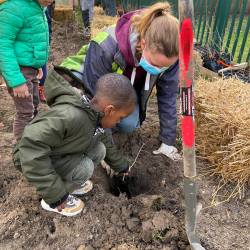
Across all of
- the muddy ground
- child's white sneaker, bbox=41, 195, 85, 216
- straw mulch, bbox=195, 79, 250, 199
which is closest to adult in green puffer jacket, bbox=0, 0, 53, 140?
the muddy ground

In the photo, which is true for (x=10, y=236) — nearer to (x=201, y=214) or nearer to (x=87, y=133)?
(x=87, y=133)

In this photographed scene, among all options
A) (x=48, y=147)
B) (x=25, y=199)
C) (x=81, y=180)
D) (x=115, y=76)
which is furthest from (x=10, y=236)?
(x=115, y=76)

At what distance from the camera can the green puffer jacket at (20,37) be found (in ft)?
8.07

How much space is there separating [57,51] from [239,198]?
4131 millimetres

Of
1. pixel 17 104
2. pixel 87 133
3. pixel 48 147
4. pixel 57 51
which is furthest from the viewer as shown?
pixel 57 51

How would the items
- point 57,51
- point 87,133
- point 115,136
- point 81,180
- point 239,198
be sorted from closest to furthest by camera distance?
point 87,133 → point 81,180 → point 239,198 → point 115,136 → point 57,51

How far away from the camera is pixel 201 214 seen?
95.1 inches

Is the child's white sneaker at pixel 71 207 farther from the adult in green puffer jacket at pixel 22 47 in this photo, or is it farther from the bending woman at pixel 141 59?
the adult in green puffer jacket at pixel 22 47

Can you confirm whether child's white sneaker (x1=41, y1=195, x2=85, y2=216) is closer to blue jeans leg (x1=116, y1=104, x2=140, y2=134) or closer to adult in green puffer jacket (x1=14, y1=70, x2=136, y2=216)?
adult in green puffer jacket (x1=14, y1=70, x2=136, y2=216)

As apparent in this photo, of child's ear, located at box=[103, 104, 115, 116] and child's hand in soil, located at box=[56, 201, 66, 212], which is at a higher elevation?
child's ear, located at box=[103, 104, 115, 116]

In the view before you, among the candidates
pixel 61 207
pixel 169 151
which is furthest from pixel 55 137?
pixel 169 151

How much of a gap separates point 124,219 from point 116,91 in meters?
0.87

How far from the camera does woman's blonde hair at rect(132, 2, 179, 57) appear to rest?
209 cm

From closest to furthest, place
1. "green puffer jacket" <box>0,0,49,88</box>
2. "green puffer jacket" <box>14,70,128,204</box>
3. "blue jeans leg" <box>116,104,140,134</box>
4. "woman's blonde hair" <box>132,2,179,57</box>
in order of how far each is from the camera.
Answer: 1. "green puffer jacket" <box>14,70,128,204</box>
2. "woman's blonde hair" <box>132,2,179,57</box>
3. "green puffer jacket" <box>0,0,49,88</box>
4. "blue jeans leg" <box>116,104,140,134</box>
